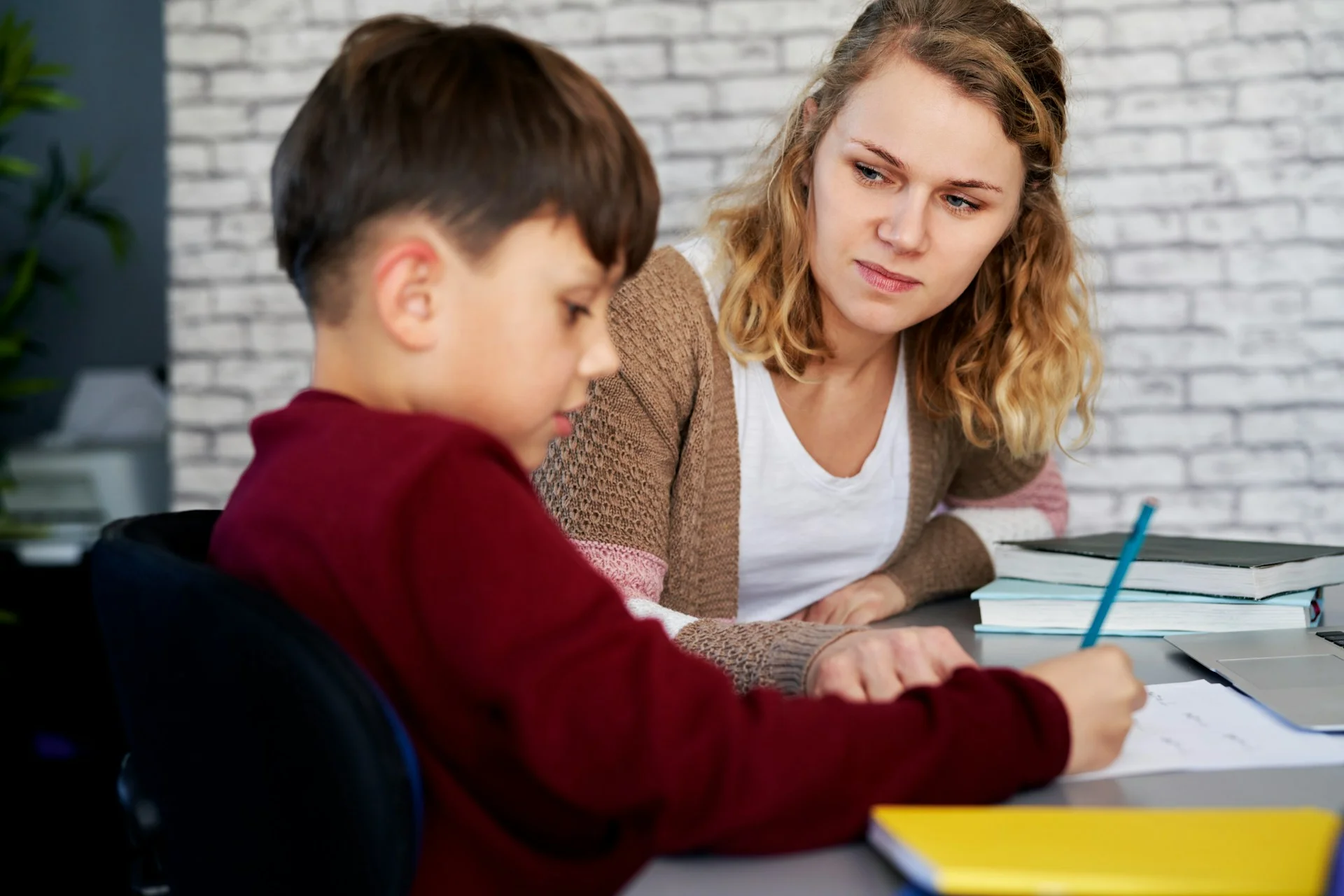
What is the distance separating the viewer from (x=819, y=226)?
1323mm

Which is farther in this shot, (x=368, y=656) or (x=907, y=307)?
(x=907, y=307)

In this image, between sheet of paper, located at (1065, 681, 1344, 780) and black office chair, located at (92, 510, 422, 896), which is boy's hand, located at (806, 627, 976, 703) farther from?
black office chair, located at (92, 510, 422, 896)

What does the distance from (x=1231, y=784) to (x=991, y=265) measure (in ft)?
2.89

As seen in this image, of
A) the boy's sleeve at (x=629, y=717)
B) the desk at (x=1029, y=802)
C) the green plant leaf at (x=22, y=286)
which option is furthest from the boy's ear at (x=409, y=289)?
the green plant leaf at (x=22, y=286)

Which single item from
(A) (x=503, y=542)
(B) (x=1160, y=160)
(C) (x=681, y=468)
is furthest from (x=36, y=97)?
(A) (x=503, y=542)

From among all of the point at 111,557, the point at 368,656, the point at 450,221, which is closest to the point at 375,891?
the point at 368,656

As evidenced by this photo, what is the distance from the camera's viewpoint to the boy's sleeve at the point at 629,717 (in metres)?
0.59

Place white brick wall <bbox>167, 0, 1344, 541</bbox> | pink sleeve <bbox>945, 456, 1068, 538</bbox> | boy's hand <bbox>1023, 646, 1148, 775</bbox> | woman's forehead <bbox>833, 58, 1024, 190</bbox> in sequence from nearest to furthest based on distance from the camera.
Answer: boy's hand <bbox>1023, 646, 1148, 775</bbox> → woman's forehead <bbox>833, 58, 1024, 190</bbox> → pink sleeve <bbox>945, 456, 1068, 538</bbox> → white brick wall <bbox>167, 0, 1344, 541</bbox>

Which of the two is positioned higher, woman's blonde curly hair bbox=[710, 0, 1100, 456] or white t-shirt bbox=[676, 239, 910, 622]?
woman's blonde curly hair bbox=[710, 0, 1100, 456]

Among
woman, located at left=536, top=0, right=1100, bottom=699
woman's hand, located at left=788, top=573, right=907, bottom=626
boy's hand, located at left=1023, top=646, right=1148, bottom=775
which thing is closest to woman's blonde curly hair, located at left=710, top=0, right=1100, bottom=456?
woman, located at left=536, top=0, right=1100, bottom=699

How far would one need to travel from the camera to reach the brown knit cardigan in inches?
46.9

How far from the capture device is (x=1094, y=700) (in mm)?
712

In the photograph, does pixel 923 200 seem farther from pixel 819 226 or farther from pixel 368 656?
pixel 368 656

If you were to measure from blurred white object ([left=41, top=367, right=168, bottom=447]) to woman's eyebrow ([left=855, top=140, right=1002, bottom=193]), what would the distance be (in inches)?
99.2
